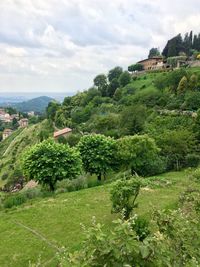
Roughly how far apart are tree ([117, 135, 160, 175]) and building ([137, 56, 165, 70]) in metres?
60.7

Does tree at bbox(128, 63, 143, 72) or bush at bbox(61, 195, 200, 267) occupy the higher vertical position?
tree at bbox(128, 63, 143, 72)

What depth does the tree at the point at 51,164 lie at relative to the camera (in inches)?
1061

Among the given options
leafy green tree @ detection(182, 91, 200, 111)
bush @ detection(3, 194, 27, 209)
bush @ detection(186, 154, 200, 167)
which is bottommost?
bush @ detection(3, 194, 27, 209)

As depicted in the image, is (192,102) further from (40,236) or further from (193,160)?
(40,236)

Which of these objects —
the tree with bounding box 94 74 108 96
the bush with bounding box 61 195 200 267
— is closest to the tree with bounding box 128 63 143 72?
the tree with bounding box 94 74 108 96

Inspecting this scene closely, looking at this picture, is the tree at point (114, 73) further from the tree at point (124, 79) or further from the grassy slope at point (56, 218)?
the grassy slope at point (56, 218)

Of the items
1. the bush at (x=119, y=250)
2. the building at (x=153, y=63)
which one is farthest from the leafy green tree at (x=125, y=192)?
the building at (x=153, y=63)

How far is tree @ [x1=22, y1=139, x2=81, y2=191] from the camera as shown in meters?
27.0

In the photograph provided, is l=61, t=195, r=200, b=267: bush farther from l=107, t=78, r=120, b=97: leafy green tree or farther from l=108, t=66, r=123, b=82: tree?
l=108, t=66, r=123, b=82: tree

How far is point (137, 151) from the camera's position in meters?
29.5

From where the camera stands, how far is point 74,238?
1659 cm

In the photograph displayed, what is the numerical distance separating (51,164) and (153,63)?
7206 cm

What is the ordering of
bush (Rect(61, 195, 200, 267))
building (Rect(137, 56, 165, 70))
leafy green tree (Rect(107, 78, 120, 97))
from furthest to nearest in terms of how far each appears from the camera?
building (Rect(137, 56, 165, 70)) → leafy green tree (Rect(107, 78, 120, 97)) → bush (Rect(61, 195, 200, 267))

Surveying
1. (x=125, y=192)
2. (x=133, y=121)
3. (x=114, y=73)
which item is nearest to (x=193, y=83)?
(x=133, y=121)
